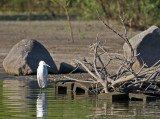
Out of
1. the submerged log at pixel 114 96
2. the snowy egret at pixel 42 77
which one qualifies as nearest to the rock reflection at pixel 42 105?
the snowy egret at pixel 42 77

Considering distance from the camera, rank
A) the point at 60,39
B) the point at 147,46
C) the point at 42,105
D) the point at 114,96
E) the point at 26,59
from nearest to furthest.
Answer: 1. the point at 42,105
2. the point at 114,96
3. the point at 26,59
4. the point at 147,46
5. the point at 60,39

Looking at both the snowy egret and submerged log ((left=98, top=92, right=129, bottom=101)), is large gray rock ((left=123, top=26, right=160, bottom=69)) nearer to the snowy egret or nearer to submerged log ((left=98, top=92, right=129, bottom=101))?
the snowy egret

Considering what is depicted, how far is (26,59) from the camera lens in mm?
16672

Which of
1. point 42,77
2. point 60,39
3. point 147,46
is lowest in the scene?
point 42,77

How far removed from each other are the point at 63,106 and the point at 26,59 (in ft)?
18.8

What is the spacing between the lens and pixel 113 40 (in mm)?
25875

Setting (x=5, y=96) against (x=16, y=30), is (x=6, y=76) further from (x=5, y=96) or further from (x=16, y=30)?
(x=16, y=30)

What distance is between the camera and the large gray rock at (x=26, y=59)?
1656 centimetres

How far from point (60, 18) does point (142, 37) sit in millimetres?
25679

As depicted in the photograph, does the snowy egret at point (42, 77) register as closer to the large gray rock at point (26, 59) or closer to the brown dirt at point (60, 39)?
the large gray rock at point (26, 59)

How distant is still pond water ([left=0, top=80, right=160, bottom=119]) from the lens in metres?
9.98

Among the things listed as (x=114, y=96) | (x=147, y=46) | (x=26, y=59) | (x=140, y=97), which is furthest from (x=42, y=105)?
(x=147, y=46)

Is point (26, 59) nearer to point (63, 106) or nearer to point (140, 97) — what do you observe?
point (140, 97)

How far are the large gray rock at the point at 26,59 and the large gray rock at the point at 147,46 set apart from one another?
229 cm
